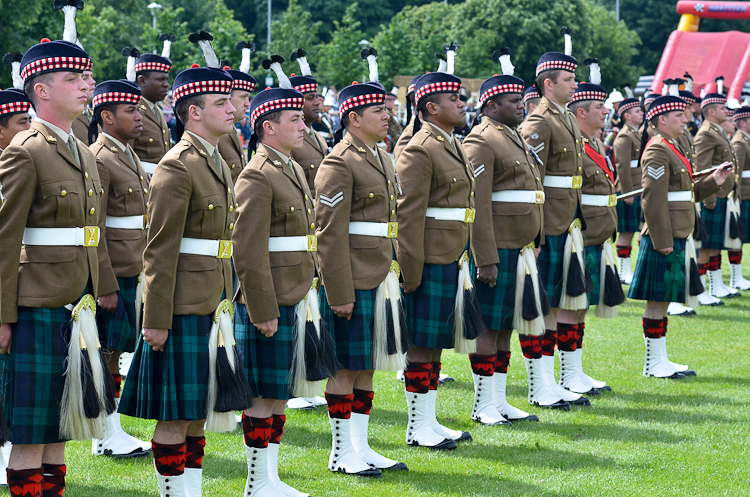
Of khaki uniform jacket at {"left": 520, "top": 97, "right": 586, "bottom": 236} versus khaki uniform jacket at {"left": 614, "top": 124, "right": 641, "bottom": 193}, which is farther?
khaki uniform jacket at {"left": 614, "top": 124, "right": 641, "bottom": 193}

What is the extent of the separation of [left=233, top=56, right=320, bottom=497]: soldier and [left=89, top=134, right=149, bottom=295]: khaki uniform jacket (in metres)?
0.92

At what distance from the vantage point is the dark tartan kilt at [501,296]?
250 inches

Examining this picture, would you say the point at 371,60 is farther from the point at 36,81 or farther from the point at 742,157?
the point at 742,157

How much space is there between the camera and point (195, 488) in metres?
4.32

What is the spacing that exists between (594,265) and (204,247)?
402cm

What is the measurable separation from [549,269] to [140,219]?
311 centimetres

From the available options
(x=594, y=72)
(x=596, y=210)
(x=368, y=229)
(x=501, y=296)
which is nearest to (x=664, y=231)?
(x=596, y=210)

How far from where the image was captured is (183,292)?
417 cm

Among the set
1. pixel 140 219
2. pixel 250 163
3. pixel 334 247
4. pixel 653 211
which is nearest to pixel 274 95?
pixel 250 163

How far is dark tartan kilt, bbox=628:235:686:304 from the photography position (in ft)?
25.4

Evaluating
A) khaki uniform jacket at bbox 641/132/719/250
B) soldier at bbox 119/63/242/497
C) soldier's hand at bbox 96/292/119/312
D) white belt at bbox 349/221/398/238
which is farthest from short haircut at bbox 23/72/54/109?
khaki uniform jacket at bbox 641/132/719/250

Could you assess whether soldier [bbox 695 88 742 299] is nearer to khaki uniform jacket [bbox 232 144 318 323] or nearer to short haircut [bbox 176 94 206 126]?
khaki uniform jacket [bbox 232 144 318 323]

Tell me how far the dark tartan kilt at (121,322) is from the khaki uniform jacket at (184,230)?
1.23m

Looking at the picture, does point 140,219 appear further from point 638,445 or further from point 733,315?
point 733,315
